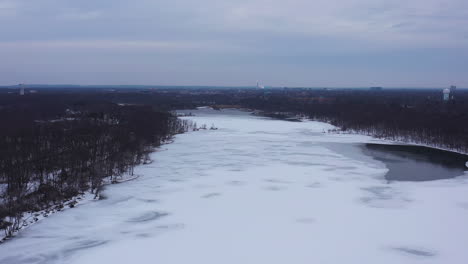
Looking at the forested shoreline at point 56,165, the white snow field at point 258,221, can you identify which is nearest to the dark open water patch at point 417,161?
the white snow field at point 258,221

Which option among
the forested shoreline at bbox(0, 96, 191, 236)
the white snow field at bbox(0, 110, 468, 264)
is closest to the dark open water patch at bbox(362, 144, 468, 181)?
the white snow field at bbox(0, 110, 468, 264)

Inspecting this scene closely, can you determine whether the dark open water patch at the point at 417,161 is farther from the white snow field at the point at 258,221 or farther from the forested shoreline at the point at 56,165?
the forested shoreline at the point at 56,165

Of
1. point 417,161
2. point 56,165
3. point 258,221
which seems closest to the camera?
point 258,221

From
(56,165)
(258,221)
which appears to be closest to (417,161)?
(258,221)

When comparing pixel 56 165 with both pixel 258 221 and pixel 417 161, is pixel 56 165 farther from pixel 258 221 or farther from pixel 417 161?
pixel 417 161

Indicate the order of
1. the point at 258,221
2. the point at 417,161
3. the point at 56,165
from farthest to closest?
the point at 417,161 < the point at 56,165 < the point at 258,221
